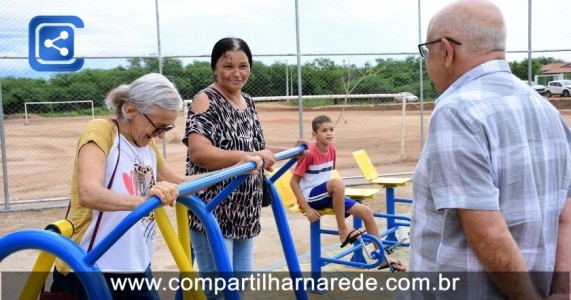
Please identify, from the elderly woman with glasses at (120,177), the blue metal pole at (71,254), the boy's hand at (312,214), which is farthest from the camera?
the boy's hand at (312,214)

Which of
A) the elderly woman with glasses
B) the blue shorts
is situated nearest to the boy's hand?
the blue shorts

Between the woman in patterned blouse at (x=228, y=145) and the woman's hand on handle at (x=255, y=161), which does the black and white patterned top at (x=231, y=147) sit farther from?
the woman's hand on handle at (x=255, y=161)

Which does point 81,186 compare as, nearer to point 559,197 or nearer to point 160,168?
point 160,168

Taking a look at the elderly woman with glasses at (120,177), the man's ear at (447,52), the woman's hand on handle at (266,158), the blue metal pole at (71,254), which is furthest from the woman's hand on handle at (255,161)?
the man's ear at (447,52)

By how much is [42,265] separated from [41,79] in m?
8.91

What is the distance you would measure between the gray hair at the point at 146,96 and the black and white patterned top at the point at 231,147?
413 mm

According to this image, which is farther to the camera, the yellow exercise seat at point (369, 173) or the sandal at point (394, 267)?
the yellow exercise seat at point (369, 173)

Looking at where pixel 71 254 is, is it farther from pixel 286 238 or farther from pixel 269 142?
pixel 269 142

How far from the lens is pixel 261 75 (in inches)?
412

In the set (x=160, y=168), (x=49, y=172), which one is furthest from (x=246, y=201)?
(x=49, y=172)

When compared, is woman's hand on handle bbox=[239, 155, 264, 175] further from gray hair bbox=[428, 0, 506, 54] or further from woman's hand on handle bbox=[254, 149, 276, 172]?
gray hair bbox=[428, 0, 506, 54]

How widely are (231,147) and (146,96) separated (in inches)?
24.1

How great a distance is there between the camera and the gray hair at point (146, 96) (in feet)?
7.08

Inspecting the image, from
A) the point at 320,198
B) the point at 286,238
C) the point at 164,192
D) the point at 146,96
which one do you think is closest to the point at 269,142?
the point at 320,198
